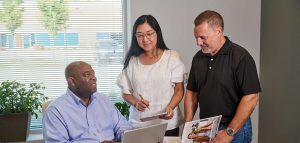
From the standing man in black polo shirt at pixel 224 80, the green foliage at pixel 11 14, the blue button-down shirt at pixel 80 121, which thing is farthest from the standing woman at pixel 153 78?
the green foliage at pixel 11 14

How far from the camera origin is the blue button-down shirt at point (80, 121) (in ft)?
6.20

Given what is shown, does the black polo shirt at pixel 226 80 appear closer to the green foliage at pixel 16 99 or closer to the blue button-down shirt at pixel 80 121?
the blue button-down shirt at pixel 80 121

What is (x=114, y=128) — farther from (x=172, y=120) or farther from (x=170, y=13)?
(x=170, y=13)

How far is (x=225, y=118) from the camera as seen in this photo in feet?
6.11

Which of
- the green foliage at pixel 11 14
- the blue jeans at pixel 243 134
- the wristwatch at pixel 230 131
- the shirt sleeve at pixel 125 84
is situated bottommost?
the blue jeans at pixel 243 134

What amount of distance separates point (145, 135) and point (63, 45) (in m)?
1.78

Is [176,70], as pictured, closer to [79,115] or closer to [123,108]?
[79,115]

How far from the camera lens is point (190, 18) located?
3.00 metres

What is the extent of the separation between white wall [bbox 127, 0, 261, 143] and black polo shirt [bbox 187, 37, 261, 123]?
3.63 ft

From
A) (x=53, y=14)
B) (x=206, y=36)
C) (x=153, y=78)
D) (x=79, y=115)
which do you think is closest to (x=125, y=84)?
(x=153, y=78)

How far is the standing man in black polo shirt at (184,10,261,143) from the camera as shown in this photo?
175cm

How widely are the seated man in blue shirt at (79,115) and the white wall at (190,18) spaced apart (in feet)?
3.61

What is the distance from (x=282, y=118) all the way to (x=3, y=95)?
236 centimetres

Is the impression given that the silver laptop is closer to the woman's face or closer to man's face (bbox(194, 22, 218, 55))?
man's face (bbox(194, 22, 218, 55))
